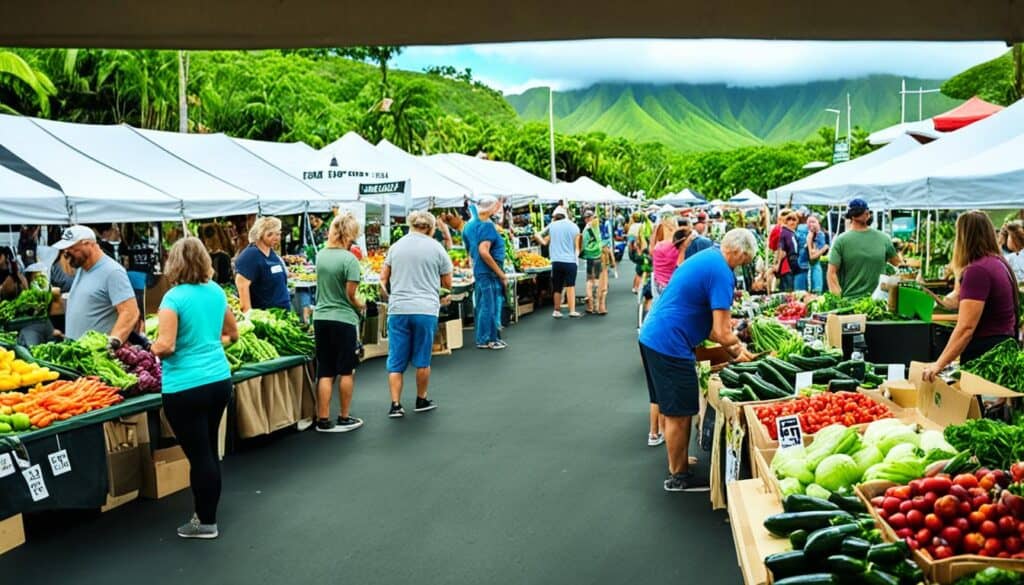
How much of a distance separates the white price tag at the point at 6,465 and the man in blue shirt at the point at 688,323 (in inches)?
160

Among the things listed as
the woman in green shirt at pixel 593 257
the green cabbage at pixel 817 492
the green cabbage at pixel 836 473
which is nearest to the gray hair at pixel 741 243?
the green cabbage at pixel 836 473

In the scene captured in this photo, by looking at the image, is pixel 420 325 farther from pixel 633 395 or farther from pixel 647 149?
pixel 647 149

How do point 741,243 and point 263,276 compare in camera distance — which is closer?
point 741,243

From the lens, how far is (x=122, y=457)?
6355 mm

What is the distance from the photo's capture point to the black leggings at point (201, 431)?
5520 millimetres

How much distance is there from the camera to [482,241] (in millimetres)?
13109

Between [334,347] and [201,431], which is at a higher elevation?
[334,347]

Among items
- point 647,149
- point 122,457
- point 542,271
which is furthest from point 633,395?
point 647,149

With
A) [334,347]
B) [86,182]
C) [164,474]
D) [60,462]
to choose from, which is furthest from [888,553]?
[86,182]

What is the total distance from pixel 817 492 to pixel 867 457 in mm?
431

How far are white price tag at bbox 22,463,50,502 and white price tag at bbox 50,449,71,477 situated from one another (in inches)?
3.4

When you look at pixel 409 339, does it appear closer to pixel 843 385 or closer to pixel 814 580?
pixel 843 385

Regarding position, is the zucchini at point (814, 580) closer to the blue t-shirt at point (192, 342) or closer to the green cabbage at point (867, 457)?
the green cabbage at point (867, 457)

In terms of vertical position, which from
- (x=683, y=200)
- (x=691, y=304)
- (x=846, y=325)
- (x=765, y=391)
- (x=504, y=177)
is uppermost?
(x=504, y=177)
